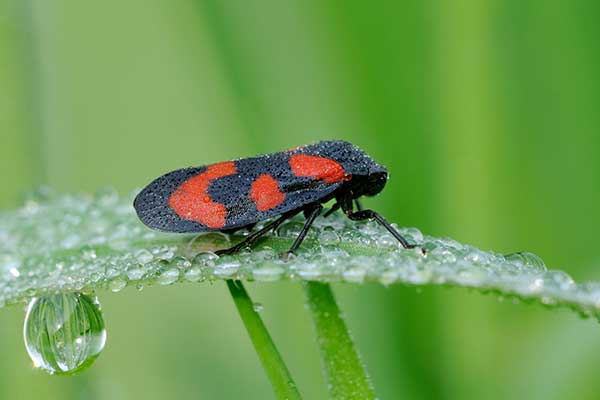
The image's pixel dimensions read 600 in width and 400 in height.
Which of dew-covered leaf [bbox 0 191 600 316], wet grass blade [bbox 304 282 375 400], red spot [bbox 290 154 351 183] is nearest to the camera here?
dew-covered leaf [bbox 0 191 600 316]

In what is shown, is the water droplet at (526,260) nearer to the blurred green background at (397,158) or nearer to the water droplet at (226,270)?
the water droplet at (226,270)

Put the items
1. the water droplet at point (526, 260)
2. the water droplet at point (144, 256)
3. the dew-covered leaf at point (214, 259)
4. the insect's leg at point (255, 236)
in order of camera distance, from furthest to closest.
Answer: the insect's leg at point (255, 236)
the water droplet at point (144, 256)
the water droplet at point (526, 260)
the dew-covered leaf at point (214, 259)

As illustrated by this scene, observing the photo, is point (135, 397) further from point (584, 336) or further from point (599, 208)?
point (599, 208)

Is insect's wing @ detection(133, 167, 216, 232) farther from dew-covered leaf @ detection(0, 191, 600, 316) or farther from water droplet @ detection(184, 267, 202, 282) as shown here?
water droplet @ detection(184, 267, 202, 282)

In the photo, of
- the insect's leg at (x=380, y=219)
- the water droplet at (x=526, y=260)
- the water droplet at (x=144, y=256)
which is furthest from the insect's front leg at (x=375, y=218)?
the water droplet at (x=144, y=256)

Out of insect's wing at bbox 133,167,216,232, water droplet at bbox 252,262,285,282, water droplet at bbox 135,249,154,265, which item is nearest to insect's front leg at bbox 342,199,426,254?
water droplet at bbox 252,262,285,282

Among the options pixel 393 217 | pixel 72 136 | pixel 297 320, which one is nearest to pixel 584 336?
pixel 393 217
